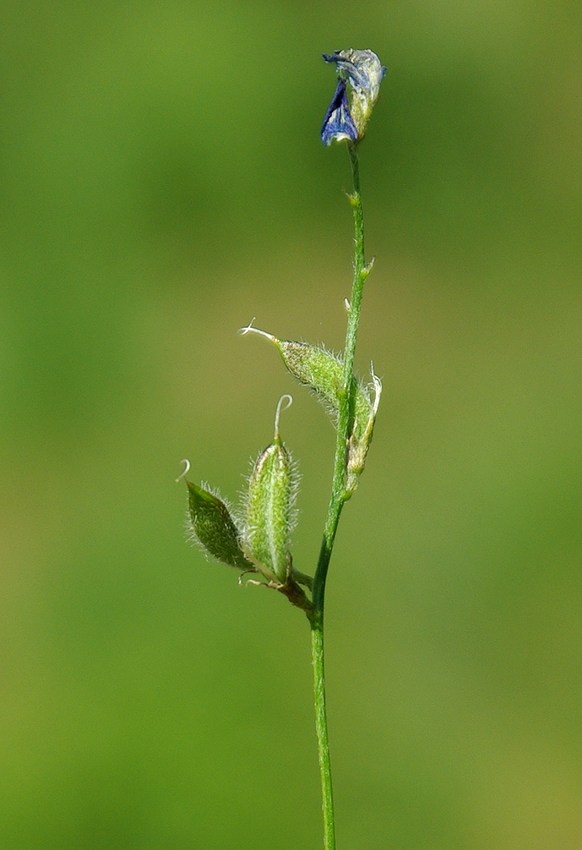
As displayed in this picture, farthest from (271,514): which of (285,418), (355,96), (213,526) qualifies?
(285,418)

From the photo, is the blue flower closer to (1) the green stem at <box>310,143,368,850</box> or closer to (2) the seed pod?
(1) the green stem at <box>310,143,368,850</box>


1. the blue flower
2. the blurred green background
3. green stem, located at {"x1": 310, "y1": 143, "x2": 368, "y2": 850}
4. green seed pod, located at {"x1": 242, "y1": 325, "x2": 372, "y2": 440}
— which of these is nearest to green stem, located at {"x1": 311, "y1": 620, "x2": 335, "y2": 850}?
green stem, located at {"x1": 310, "y1": 143, "x2": 368, "y2": 850}

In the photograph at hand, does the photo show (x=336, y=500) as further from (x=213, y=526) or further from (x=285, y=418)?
(x=285, y=418)

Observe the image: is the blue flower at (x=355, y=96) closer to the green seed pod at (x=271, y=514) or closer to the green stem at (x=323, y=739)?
the green seed pod at (x=271, y=514)

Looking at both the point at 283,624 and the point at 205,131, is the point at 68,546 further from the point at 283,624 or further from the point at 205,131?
the point at 205,131

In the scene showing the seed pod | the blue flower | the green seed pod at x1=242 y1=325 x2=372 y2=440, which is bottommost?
the seed pod

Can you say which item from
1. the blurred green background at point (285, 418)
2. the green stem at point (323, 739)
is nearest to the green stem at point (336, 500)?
the green stem at point (323, 739)
